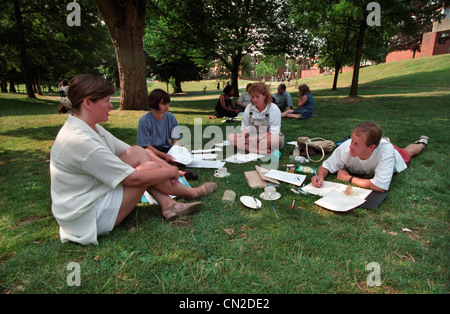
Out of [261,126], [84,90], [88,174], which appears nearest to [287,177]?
[261,126]

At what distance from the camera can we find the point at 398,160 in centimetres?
370

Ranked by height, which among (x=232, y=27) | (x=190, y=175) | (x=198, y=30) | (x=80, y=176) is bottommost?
(x=190, y=175)

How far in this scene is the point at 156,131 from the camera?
171 inches

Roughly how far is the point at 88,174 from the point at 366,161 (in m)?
3.54

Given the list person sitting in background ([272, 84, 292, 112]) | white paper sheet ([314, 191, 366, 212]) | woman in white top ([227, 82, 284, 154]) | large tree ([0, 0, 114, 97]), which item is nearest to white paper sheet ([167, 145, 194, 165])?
woman in white top ([227, 82, 284, 154])

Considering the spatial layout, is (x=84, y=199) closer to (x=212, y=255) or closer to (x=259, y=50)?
(x=212, y=255)

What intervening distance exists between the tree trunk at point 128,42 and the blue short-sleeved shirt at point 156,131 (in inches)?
277

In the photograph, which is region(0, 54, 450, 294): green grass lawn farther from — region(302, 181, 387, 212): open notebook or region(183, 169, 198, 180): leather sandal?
region(183, 169, 198, 180): leather sandal

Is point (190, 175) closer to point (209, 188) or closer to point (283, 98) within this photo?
point (209, 188)

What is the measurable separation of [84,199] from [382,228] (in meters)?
2.95

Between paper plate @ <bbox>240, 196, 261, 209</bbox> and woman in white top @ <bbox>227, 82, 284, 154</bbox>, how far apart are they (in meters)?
2.05
